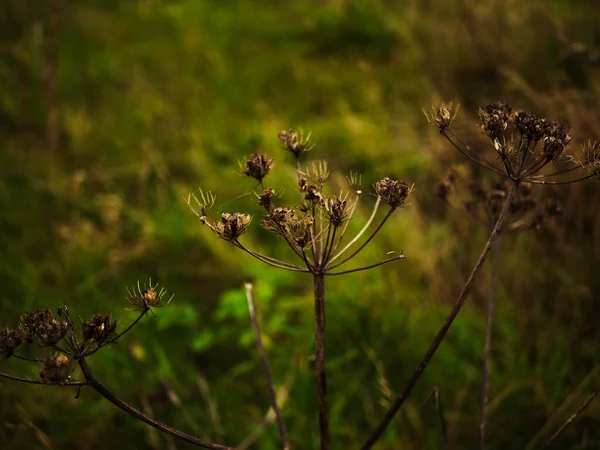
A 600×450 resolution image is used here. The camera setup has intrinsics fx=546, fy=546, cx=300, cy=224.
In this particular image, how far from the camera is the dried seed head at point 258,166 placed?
131 centimetres

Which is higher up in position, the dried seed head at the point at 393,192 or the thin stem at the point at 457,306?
the dried seed head at the point at 393,192

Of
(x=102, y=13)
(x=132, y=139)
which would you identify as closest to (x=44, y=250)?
(x=132, y=139)

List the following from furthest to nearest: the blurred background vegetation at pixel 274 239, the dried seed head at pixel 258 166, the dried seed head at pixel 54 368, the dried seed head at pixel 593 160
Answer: the blurred background vegetation at pixel 274 239 < the dried seed head at pixel 258 166 < the dried seed head at pixel 593 160 < the dried seed head at pixel 54 368

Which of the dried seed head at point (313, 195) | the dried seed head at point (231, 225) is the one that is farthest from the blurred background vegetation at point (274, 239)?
the dried seed head at point (313, 195)

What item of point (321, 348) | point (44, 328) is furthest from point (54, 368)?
point (321, 348)

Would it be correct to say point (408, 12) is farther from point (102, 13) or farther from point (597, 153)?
point (597, 153)

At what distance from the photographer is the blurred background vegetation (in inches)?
86.8

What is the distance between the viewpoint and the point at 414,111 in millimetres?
4262

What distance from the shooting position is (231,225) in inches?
46.3

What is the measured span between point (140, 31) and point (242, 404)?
15.4ft

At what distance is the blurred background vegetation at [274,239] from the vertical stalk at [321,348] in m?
0.28

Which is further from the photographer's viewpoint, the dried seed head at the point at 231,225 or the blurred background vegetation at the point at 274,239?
the blurred background vegetation at the point at 274,239

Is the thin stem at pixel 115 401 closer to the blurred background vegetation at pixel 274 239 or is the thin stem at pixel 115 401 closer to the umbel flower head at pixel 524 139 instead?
the blurred background vegetation at pixel 274 239

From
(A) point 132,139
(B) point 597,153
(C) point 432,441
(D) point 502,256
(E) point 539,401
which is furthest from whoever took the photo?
(A) point 132,139
